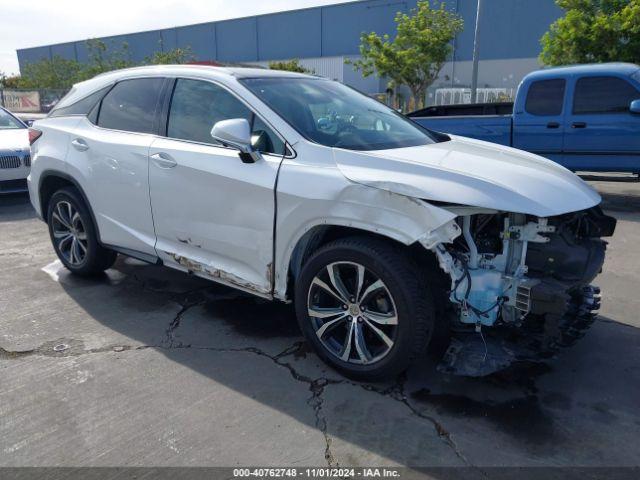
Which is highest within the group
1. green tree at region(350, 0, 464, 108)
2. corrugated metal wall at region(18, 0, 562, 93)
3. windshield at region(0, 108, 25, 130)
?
corrugated metal wall at region(18, 0, 562, 93)

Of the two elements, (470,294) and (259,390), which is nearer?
(470,294)

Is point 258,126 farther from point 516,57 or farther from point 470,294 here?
point 516,57

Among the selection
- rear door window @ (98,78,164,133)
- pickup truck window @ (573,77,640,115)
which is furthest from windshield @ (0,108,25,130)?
pickup truck window @ (573,77,640,115)

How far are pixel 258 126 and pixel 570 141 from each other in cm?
663

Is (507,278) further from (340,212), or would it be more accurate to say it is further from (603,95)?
(603,95)

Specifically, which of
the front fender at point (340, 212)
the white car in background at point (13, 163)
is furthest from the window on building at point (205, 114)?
the white car in background at point (13, 163)

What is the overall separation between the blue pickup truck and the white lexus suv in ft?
16.6

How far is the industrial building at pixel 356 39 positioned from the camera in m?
34.6

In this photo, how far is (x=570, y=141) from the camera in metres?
8.36

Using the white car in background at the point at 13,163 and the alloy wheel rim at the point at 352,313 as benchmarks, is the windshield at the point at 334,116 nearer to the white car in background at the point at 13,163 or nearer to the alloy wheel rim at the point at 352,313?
the alloy wheel rim at the point at 352,313

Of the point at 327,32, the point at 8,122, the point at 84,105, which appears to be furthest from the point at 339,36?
the point at 84,105

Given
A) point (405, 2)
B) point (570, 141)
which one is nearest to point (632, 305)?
point (570, 141)

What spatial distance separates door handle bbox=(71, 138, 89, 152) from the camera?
440 cm

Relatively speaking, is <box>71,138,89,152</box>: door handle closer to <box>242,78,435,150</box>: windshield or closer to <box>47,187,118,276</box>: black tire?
<box>47,187,118,276</box>: black tire
